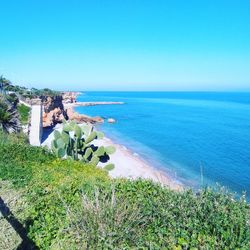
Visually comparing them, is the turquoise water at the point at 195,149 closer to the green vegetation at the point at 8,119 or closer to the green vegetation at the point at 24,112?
the green vegetation at the point at 8,119

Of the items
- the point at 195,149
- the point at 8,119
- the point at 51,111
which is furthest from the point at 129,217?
the point at 51,111

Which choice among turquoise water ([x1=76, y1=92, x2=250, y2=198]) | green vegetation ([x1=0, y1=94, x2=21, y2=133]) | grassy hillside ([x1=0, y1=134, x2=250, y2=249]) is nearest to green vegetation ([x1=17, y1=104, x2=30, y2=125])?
green vegetation ([x1=0, y1=94, x2=21, y2=133])

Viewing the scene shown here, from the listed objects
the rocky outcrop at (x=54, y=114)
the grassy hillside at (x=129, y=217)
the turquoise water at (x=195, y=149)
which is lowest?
the turquoise water at (x=195, y=149)

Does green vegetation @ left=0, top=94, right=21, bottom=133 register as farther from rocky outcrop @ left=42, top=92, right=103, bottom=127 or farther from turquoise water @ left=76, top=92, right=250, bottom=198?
rocky outcrop @ left=42, top=92, right=103, bottom=127

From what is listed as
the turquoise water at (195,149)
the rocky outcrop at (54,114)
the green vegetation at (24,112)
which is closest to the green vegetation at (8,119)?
the green vegetation at (24,112)

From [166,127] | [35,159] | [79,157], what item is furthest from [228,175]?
[166,127]

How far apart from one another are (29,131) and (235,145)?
24400 mm

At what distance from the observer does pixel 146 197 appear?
5840 mm

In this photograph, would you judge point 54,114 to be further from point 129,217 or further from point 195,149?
point 129,217

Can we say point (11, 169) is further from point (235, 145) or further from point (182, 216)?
point (235, 145)

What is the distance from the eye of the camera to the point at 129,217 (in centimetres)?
504

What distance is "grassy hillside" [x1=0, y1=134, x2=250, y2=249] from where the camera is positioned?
450 centimetres

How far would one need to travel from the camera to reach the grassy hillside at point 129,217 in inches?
177

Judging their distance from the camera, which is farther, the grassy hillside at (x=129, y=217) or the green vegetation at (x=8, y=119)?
the green vegetation at (x=8, y=119)
